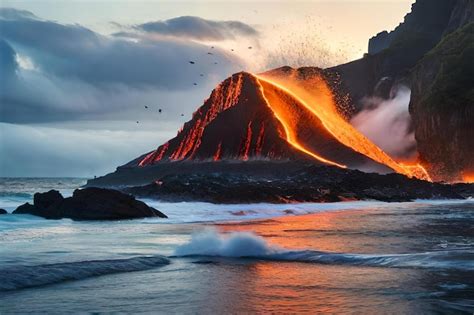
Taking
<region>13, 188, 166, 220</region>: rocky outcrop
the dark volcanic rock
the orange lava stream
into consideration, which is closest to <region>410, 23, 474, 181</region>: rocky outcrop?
the orange lava stream

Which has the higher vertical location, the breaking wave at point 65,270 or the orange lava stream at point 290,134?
the orange lava stream at point 290,134

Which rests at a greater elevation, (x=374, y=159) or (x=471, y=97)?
(x=471, y=97)

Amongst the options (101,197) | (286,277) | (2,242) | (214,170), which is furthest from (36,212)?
(214,170)

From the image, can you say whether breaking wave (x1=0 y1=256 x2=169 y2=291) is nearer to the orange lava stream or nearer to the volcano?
the volcano

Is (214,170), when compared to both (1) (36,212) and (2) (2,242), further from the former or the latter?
(2) (2,242)

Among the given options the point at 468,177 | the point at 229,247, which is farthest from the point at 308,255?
the point at 468,177

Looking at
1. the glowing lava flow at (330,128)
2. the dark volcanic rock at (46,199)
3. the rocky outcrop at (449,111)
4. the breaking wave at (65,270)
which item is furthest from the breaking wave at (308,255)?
the rocky outcrop at (449,111)

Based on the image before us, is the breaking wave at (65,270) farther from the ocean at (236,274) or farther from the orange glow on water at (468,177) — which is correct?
the orange glow on water at (468,177)
